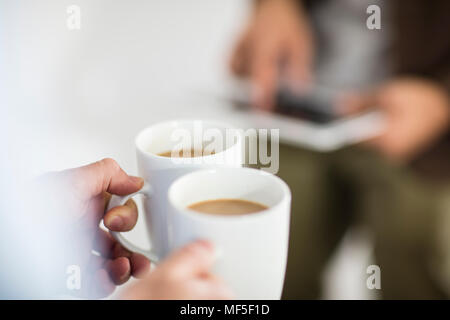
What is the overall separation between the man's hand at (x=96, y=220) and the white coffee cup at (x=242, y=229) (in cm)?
8

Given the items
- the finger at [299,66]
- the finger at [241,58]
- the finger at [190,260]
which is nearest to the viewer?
the finger at [190,260]

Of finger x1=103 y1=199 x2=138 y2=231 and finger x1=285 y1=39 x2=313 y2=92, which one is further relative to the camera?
finger x1=285 y1=39 x2=313 y2=92

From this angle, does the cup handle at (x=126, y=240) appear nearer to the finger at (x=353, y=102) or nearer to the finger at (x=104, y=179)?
Answer: the finger at (x=104, y=179)

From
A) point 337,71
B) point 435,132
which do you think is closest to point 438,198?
point 435,132

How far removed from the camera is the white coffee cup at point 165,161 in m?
0.48

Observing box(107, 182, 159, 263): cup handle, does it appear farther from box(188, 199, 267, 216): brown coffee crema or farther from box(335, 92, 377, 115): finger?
box(335, 92, 377, 115): finger

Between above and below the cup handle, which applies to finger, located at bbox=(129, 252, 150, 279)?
below

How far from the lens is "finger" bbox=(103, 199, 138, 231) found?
51 centimetres

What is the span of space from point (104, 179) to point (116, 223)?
5 centimetres

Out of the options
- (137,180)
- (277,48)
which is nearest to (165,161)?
(137,180)

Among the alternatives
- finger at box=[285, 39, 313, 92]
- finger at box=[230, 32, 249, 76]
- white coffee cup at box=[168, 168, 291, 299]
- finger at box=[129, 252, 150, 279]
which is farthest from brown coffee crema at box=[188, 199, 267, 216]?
finger at box=[230, 32, 249, 76]

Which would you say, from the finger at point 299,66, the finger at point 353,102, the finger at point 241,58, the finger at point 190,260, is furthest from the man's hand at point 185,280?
the finger at point 241,58

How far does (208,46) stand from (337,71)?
0.65m
